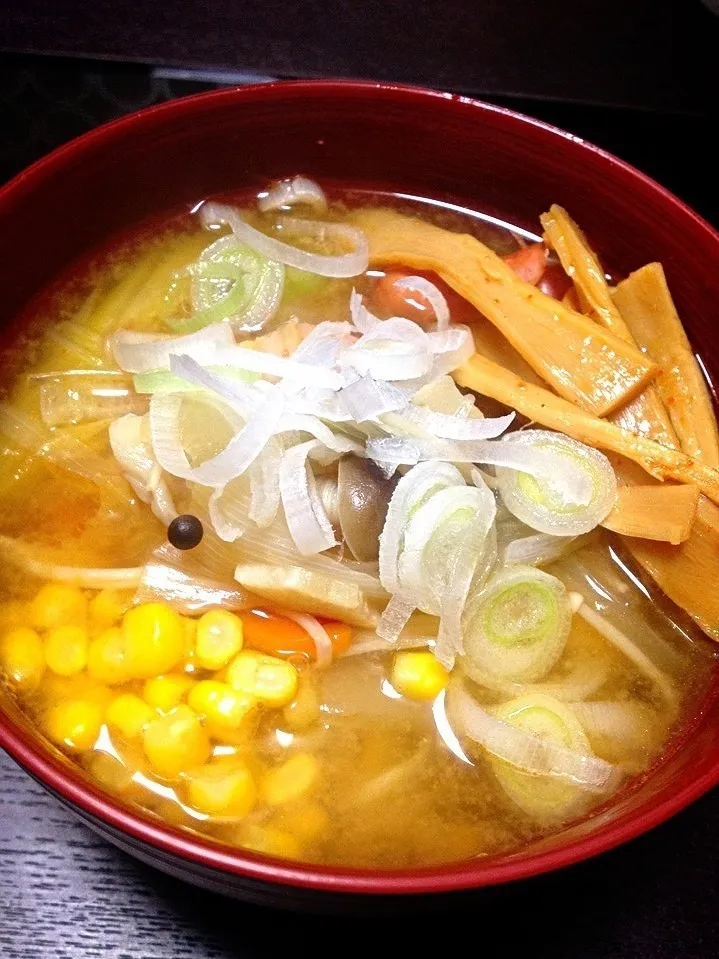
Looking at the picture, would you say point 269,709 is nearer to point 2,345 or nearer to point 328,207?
point 2,345

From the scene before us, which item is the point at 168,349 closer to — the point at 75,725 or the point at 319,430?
the point at 319,430

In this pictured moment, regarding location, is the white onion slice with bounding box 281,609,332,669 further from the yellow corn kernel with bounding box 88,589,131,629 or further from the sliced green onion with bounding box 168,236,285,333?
the sliced green onion with bounding box 168,236,285,333

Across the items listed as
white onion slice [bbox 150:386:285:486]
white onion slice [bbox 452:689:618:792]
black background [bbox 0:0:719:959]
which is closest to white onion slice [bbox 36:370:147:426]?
white onion slice [bbox 150:386:285:486]

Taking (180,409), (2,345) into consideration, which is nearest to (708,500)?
(180,409)

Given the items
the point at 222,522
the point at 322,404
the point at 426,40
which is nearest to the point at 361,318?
the point at 322,404

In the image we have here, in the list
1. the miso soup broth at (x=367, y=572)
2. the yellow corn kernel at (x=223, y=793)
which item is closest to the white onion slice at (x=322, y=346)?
the miso soup broth at (x=367, y=572)
